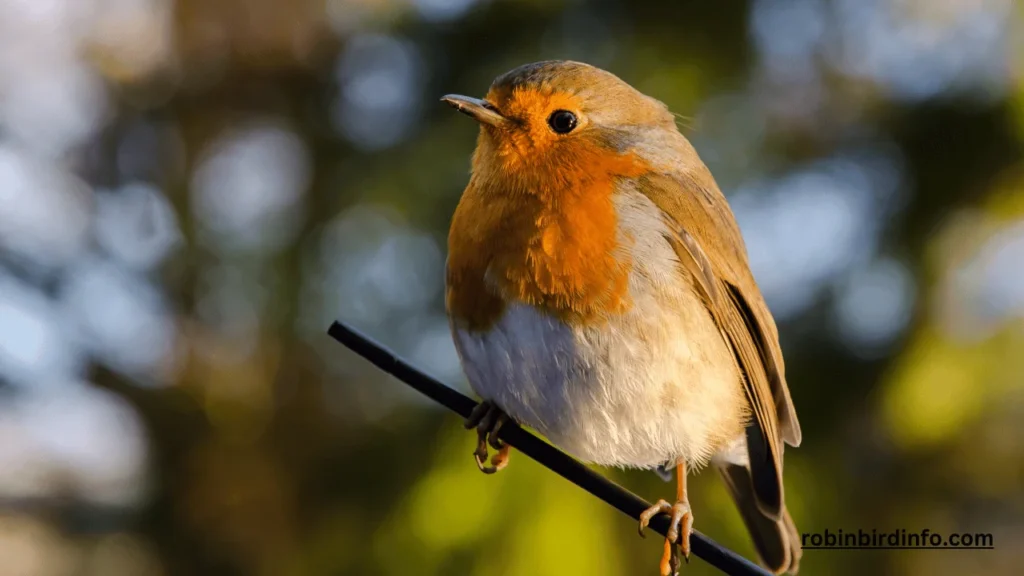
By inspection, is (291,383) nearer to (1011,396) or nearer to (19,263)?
(19,263)

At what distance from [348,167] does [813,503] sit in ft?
5.85

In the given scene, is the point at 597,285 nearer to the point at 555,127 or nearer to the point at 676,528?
the point at 555,127

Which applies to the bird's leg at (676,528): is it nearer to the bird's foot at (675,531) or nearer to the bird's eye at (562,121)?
the bird's foot at (675,531)

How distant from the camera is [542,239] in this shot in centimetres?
113

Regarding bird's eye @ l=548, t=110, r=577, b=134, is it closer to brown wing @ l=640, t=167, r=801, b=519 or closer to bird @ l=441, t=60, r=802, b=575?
bird @ l=441, t=60, r=802, b=575

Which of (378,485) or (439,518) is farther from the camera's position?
(378,485)

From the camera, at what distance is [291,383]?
3041 millimetres

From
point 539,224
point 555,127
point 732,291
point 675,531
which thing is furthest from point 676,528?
point 555,127

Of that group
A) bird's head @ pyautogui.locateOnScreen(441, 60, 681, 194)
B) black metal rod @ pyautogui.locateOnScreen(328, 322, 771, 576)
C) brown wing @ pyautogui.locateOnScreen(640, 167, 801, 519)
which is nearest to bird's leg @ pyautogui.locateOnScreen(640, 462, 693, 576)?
brown wing @ pyautogui.locateOnScreen(640, 167, 801, 519)

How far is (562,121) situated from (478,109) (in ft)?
0.44

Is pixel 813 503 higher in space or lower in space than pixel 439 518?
higher

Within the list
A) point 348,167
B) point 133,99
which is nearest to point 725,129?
point 348,167

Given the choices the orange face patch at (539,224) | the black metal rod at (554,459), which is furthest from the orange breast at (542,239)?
the black metal rod at (554,459)

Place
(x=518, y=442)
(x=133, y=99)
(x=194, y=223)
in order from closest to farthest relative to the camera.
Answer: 1. (x=518, y=442)
2. (x=194, y=223)
3. (x=133, y=99)
